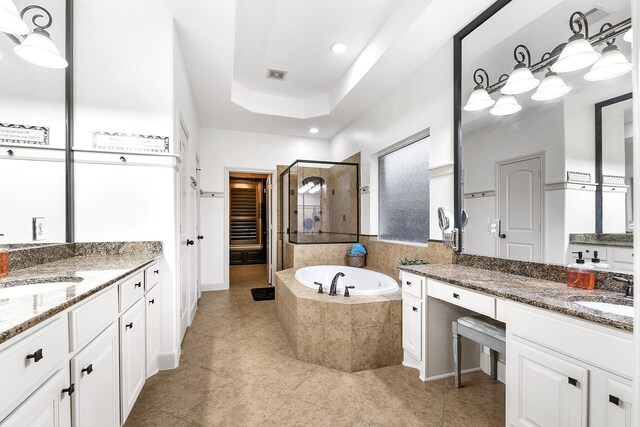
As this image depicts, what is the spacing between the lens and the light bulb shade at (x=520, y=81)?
1.78 m

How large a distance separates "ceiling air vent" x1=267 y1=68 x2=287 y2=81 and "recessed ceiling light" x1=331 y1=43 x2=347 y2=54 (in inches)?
30.1

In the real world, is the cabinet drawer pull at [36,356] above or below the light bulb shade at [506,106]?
below

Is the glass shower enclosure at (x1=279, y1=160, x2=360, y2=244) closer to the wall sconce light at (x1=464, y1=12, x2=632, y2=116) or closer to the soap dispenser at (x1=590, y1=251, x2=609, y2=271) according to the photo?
the wall sconce light at (x1=464, y1=12, x2=632, y2=116)

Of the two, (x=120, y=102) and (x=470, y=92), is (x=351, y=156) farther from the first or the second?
(x=120, y=102)

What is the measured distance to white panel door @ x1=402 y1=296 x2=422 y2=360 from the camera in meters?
2.10

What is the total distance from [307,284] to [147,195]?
5.28 ft

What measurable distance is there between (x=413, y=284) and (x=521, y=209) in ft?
2.88

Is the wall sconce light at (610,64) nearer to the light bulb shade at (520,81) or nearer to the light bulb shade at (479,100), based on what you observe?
the light bulb shade at (520,81)

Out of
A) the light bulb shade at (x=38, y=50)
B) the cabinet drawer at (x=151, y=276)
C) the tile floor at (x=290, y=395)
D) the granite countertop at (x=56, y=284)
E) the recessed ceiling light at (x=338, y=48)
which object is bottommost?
the tile floor at (x=290, y=395)

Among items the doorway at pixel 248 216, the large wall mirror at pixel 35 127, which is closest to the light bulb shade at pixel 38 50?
the large wall mirror at pixel 35 127

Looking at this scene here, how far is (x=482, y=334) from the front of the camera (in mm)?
1722

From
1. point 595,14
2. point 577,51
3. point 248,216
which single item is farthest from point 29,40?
point 248,216

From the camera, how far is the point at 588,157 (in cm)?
152

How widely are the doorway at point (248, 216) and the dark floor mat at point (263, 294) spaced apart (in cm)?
278
